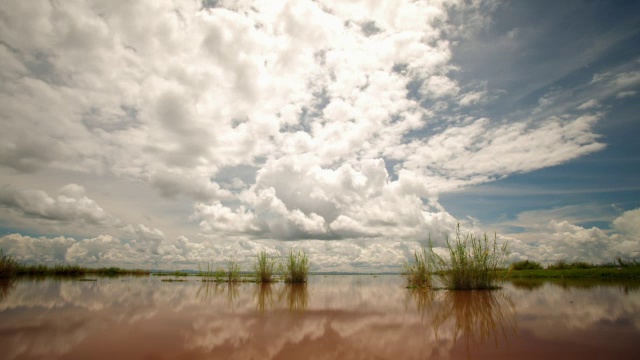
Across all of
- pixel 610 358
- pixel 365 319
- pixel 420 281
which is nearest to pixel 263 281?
pixel 420 281

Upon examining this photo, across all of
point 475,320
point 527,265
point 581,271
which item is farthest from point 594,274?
point 475,320

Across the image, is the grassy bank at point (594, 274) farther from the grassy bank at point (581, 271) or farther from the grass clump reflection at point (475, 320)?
the grass clump reflection at point (475, 320)

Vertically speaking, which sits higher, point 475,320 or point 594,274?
point 475,320

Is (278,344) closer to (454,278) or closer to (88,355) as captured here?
(88,355)

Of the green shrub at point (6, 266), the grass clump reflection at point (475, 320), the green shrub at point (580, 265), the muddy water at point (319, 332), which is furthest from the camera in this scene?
the green shrub at point (580, 265)

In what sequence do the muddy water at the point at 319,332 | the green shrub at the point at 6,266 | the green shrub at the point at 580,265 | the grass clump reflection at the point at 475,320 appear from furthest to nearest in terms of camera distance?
the green shrub at the point at 580,265 → the green shrub at the point at 6,266 → the grass clump reflection at the point at 475,320 → the muddy water at the point at 319,332

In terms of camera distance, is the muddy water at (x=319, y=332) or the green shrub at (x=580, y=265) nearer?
the muddy water at (x=319, y=332)

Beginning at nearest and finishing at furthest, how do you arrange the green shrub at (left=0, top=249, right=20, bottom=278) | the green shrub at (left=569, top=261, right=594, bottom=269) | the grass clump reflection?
the grass clump reflection → the green shrub at (left=0, top=249, right=20, bottom=278) → the green shrub at (left=569, top=261, right=594, bottom=269)

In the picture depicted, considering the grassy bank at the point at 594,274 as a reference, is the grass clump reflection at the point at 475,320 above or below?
above

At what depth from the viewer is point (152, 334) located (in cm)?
381

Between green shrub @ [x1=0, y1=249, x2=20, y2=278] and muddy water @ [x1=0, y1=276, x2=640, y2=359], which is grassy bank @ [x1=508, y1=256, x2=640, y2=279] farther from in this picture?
green shrub @ [x1=0, y1=249, x2=20, y2=278]

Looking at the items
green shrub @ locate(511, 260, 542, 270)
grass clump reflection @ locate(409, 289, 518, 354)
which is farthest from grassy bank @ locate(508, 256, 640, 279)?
grass clump reflection @ locate(409, 289, 518, 354)

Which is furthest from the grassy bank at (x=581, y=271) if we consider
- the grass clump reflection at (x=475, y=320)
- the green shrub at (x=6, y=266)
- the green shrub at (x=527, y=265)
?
the green shrub at (x=6, y=266)

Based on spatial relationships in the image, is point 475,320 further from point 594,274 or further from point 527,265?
point 527,265
